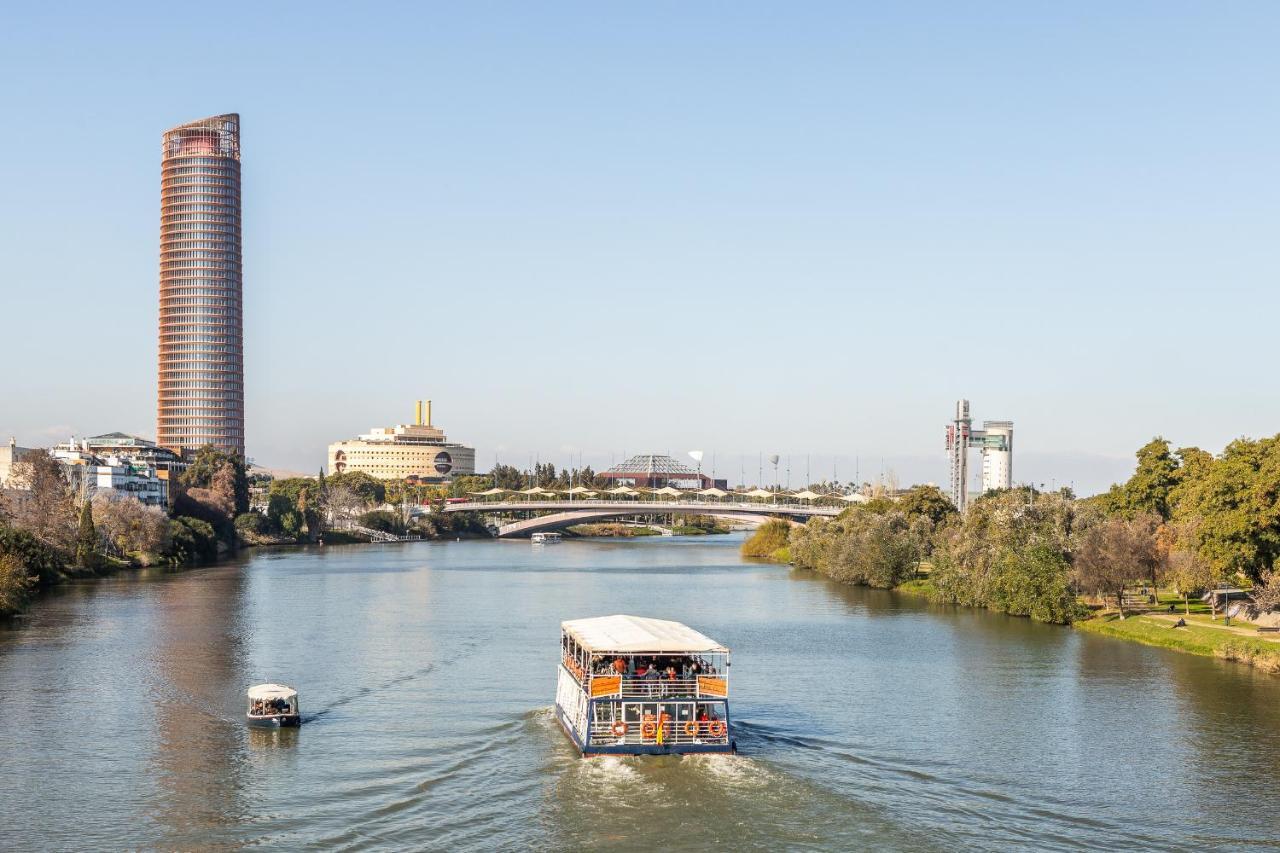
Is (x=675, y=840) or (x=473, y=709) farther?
(x=473, y=709)

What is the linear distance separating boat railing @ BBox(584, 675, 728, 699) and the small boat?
43.9 ft

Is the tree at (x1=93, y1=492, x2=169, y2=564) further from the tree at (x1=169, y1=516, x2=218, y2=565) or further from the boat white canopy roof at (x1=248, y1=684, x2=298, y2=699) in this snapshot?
the boat white canopy roof at (x1=248, y1=684, x2=298, y2=699)

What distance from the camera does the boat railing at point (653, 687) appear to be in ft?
146

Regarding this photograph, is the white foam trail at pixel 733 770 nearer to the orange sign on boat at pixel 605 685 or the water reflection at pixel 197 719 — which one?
the orange sign on boat at pixel 605 685

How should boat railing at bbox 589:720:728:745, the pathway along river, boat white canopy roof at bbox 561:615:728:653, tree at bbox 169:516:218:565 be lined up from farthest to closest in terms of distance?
tree at bbox 169:516:218:565 → boat white canopy roof at bbox 561:615:728:653 → boat railing at bbox 589:720:728:745 → the pathway along river

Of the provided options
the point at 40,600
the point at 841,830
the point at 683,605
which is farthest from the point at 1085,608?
the point at 40,600

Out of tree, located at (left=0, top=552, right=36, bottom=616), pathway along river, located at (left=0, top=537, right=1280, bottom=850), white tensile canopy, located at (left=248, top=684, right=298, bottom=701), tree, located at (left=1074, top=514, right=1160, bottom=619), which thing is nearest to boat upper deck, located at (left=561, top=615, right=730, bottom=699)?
pathway along river, located at (left=0, top=537, right=1280, bottom=850)

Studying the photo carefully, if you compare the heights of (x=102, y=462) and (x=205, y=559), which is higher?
(x=102, y=462)

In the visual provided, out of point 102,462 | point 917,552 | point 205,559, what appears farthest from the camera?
point 102,462

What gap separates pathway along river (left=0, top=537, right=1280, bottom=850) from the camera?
38062 millimetres

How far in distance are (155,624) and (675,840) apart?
185 ft

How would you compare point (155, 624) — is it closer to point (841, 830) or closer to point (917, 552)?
point (841, 830)

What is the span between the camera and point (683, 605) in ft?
327

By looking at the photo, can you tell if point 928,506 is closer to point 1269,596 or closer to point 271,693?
point 1269,596
